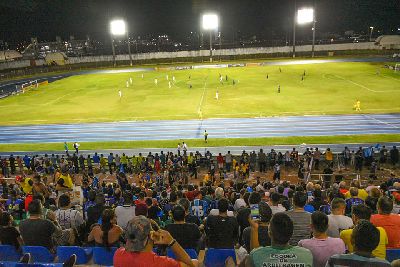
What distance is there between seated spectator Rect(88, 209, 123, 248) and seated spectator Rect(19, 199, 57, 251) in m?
0.80

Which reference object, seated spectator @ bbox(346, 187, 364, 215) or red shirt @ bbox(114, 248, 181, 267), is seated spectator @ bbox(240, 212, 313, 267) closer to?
red shirt @ bbox(114, 248, 181, 267)

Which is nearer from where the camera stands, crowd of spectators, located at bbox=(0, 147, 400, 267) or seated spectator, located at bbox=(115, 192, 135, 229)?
crowd of spectators, located at bbox=(0, 147, 400, 267)

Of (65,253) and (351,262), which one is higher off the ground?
(351,262)

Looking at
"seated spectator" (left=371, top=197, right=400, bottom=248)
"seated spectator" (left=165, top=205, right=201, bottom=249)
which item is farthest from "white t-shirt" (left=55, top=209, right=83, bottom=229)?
"seated spectator" (left=371, top=197, right=400, bottom=248)

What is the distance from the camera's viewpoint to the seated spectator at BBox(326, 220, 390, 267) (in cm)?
371

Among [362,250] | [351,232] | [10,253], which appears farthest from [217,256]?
[10,253]

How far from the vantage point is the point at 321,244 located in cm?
449

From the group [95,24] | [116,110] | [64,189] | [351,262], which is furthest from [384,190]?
[95,24]

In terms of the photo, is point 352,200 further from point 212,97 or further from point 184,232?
point 212,97

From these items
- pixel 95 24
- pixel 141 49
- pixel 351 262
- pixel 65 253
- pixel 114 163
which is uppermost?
pixel 95 24

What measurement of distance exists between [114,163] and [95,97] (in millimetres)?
25745

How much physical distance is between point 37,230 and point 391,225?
5665 millimetres

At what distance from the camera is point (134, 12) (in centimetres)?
10850

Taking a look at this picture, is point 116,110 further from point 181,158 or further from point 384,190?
point 384,190
